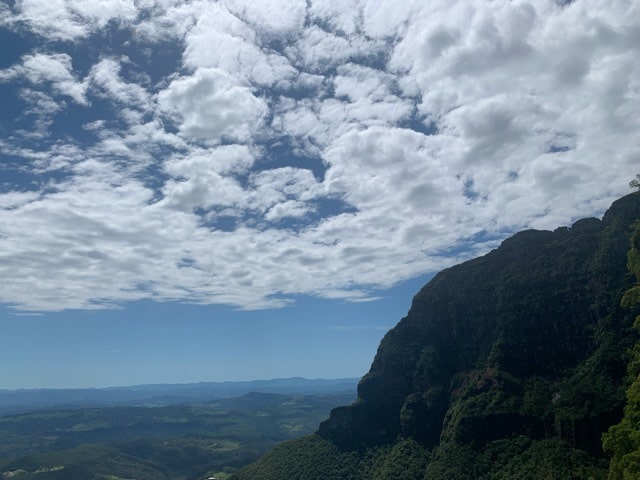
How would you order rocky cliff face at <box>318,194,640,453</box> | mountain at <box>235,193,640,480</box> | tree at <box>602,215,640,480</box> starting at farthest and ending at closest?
1. rocky cliff face at <box>318,194,640,453</box>
2. mountain at <box>235,193,640,480</box>
3. tree at <box>602,215,640,480</box>

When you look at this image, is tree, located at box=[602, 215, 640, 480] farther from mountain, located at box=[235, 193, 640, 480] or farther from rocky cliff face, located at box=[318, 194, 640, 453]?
rocky cliff face, located at box=[318, 194, 640, 453]

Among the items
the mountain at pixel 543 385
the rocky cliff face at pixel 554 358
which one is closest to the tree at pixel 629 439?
the mountain at pixel 543 385

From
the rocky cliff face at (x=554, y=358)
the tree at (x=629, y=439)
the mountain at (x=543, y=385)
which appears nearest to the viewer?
the tree at (x=629, y=439)

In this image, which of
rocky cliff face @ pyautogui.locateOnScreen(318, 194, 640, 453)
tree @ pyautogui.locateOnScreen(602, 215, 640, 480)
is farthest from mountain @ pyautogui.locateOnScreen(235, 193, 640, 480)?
tree @ pyautogui.locateOnScreen(602, 215, 640, 480)

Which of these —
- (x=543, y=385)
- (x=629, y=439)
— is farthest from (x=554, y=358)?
(x=629, y=439)

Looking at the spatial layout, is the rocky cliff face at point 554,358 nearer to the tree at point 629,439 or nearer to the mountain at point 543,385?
the mountain at point 543,385

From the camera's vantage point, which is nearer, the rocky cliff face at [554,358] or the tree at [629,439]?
the tree at [629,439]

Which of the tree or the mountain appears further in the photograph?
the mountain

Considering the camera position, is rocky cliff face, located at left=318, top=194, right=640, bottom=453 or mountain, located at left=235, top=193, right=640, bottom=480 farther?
rocky cliff face, located at left=318, top=194, right=640, bottom=453

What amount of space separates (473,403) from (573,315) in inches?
1877

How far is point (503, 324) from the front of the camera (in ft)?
624

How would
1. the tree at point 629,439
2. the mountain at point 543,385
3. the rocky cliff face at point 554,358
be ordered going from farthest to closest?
the rocky cliff face at point 554,358
the mountain at point 543,385
the tree at point 629,439

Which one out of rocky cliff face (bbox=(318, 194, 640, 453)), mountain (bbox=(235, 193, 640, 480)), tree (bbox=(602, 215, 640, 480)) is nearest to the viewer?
tree (bbox=(602, 215, 640, 480))

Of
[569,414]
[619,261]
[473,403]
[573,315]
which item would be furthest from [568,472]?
[619,261]
